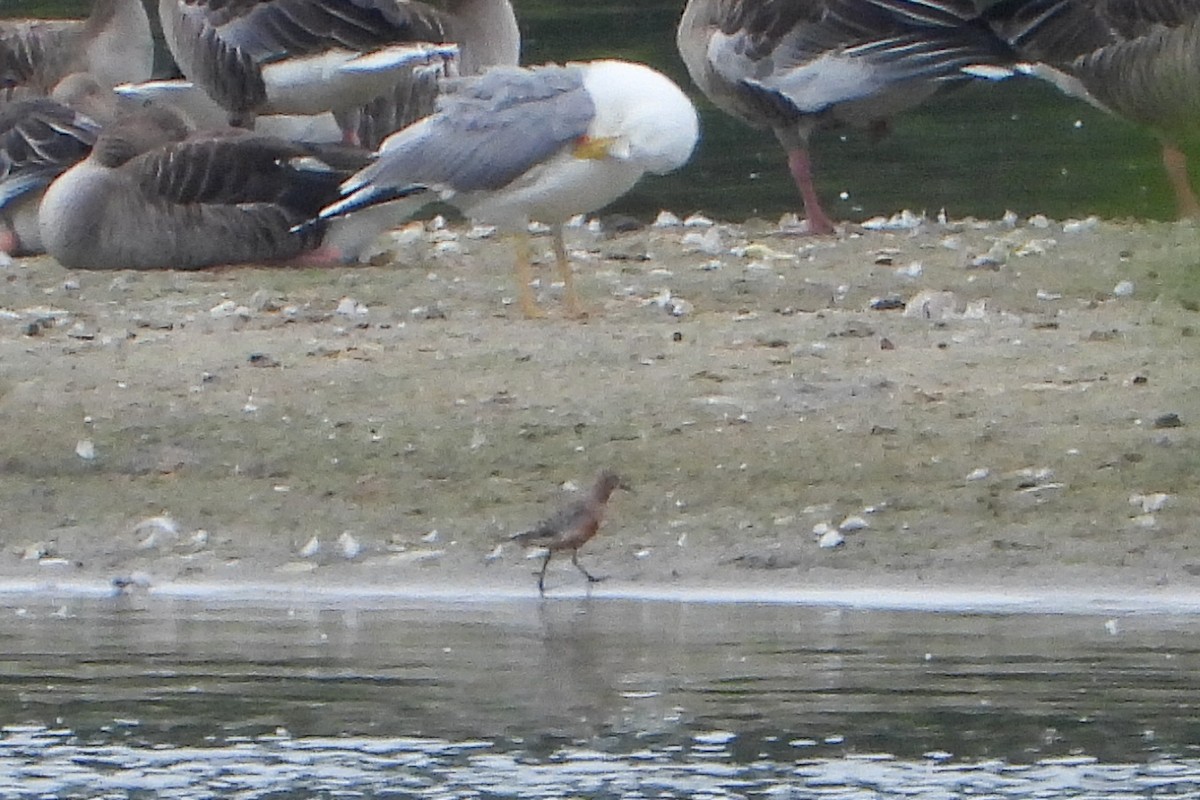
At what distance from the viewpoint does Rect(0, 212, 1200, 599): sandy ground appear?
7332 mm

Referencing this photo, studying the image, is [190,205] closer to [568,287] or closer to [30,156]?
[30,156]

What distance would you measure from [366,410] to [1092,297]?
A: 3.09 m

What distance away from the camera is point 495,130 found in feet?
31.8

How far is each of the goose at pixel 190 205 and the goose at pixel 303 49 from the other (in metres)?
1.39

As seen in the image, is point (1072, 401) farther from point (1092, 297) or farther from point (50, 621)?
point (50, 621)

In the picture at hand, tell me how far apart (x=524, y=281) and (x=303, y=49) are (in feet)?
11.8

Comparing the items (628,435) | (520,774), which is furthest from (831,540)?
(520,774)

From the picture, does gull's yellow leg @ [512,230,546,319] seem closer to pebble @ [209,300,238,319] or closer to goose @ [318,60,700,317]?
goose @ [318,60,700,317]

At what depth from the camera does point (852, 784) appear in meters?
5.35

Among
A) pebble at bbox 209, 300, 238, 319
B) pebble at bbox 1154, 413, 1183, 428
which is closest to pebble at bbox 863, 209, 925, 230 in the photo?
pebble at bbox 209, 300, 238, 319

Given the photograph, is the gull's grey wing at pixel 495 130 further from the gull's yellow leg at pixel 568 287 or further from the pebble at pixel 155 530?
the pebble at pixel 155 530

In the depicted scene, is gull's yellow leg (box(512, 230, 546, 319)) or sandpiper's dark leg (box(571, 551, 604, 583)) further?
gull's yellow leg (box(512, 230, 546, 319))

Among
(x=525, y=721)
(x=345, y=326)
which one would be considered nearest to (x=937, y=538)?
(x=525, y=721)

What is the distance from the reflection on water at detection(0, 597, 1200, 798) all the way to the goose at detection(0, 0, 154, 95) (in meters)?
9.01
